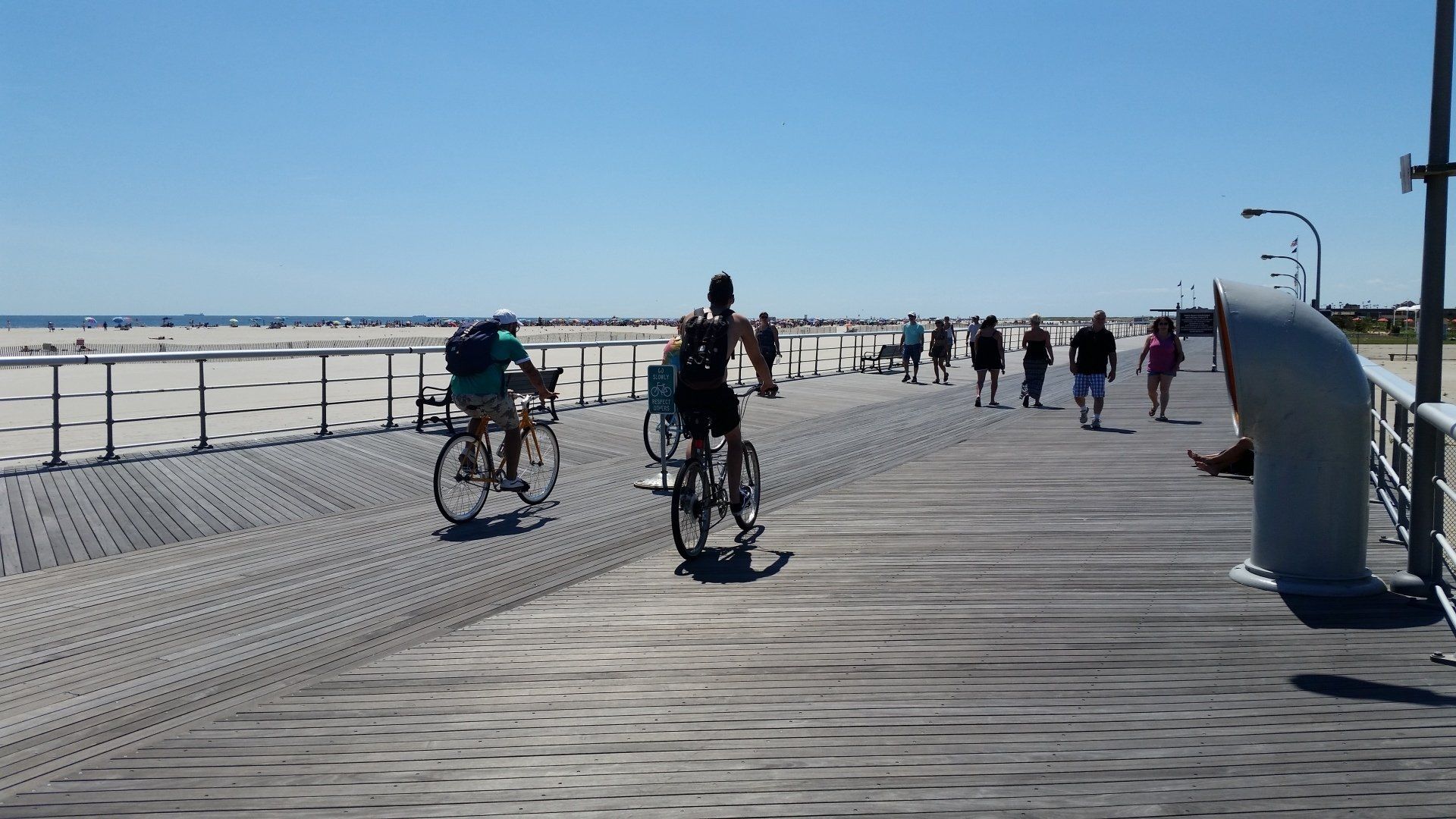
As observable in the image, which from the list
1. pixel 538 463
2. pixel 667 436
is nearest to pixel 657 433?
pixel 667 436

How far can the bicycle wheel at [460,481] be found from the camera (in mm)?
7242

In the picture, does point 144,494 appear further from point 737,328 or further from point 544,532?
point 737,328

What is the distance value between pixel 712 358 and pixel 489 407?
217 cm

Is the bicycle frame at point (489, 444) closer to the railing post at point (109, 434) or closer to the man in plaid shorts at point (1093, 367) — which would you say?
the railing post at point (109, 434)

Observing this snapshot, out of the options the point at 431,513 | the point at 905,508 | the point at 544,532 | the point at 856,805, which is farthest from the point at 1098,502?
the point at 856,805

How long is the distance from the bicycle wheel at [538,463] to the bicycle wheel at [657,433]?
35.6 inches

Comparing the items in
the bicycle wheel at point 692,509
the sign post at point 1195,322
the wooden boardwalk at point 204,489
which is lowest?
the wooden boardwalk at point 204,489

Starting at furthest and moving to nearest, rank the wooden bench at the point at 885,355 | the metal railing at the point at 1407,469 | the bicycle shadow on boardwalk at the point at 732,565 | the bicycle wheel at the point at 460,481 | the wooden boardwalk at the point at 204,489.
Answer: the wooden bench at the point at 885,355 < the bicycle wheel at the point at 460,481 < the wooden boardwalk at the point at 204,489 < the bicycle shadow on boardwalk at the point at 732,565 < the metal railing at the point at 1407,469

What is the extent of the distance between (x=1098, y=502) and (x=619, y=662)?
5.10 metres

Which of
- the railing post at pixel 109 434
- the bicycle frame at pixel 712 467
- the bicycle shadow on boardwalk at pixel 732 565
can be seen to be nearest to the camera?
the bicycle shadow on boardwalk at pixel 732 565

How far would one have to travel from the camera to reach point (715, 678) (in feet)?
13.7

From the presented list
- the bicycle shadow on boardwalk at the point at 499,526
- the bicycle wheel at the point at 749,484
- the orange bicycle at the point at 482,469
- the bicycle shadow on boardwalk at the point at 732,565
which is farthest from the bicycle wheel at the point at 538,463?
the bicycle shadow on boardwalk at the point at 732,565

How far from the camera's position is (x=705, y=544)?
22.1ft

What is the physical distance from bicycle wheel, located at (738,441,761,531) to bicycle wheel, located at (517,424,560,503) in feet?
5.93
